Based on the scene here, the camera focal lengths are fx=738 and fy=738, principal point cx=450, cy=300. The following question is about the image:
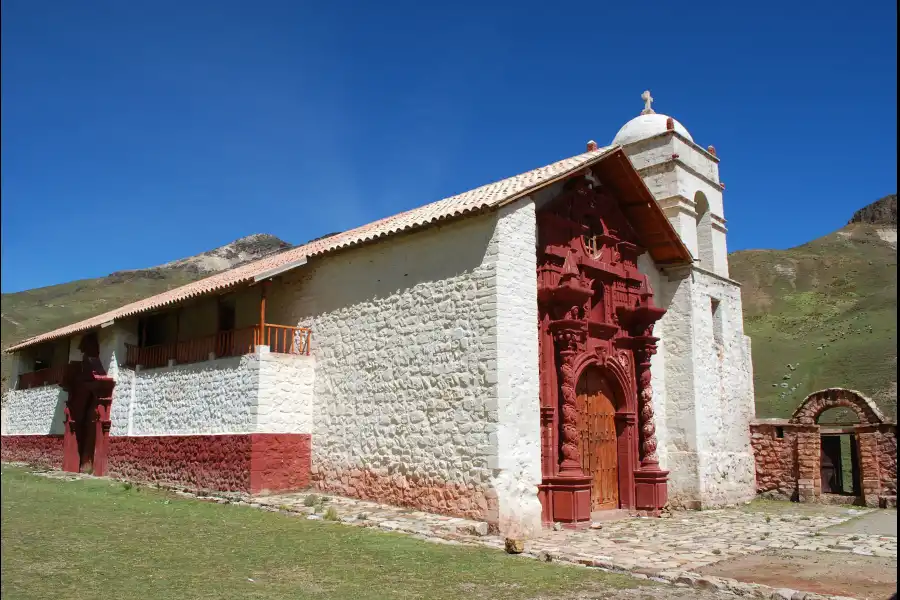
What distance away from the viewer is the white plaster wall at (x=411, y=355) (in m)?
11.5

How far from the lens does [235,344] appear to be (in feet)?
49.8

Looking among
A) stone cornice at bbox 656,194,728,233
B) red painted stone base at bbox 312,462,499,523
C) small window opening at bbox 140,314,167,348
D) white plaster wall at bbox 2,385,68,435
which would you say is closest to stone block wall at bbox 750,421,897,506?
stone cornice at bbox 656,194,728,233

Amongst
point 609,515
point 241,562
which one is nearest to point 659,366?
point 609,515

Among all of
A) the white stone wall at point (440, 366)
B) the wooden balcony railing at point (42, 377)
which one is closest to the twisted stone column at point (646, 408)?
the white stone wall at point (440, 366)

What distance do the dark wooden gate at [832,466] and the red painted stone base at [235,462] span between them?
12805mm

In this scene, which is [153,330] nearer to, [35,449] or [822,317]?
[35,449]

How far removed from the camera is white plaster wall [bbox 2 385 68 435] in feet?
70.3

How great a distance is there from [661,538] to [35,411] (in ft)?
65.2

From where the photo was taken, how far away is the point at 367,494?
42.9 ft

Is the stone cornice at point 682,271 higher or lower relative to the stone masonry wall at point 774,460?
higher

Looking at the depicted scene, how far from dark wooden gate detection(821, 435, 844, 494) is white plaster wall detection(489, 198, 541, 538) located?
10612mm

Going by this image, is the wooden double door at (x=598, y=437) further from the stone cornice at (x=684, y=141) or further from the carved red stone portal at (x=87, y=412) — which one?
the carved red stone portal at (x=87, y=412)

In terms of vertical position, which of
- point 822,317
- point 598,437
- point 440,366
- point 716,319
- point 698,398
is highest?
point 822,317

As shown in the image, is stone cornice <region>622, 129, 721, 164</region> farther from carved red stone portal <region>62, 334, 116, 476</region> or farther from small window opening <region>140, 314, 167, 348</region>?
carved red stone portal <region>62, 334, 116, 476</region>
